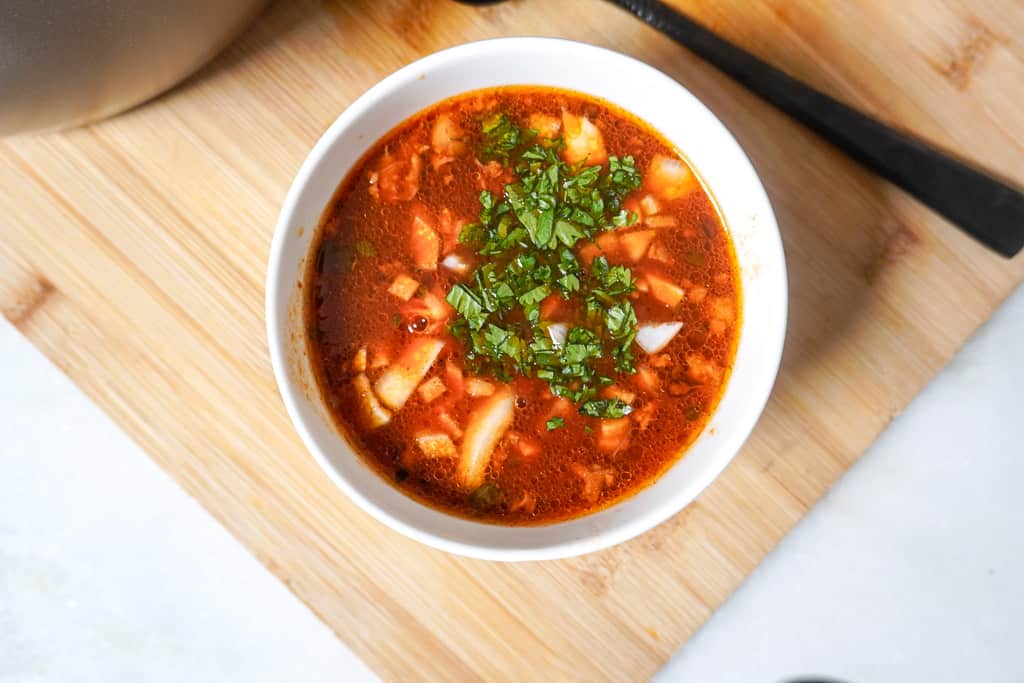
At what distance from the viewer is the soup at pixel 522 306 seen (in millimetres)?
1905

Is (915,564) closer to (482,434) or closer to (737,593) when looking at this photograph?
(737,593)

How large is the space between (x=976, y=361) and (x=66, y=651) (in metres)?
2.73

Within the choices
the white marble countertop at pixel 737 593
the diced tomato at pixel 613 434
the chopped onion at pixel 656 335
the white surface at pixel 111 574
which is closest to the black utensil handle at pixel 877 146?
the white marble countertop at pixel 737 593

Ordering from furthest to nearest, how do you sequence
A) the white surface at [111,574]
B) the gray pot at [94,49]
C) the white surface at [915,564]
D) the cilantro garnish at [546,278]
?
the white surface at [111,574] < the white surface at [915,564] < the cilantro garnish at [546,278] < the gray pot at [94,49]

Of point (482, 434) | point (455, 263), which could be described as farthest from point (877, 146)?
point (482, 434)

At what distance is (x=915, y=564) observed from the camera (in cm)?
235

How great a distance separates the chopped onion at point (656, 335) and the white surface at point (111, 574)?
1.28m

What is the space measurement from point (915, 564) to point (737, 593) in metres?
0.49

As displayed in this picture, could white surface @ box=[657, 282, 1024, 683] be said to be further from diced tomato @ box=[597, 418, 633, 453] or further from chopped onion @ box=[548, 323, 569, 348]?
chopped onion @ box=[548, 323, 569, 348]

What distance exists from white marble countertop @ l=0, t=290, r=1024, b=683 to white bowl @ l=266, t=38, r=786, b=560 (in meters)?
0.73

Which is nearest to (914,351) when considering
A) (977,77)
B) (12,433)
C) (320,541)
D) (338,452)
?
(977,77)

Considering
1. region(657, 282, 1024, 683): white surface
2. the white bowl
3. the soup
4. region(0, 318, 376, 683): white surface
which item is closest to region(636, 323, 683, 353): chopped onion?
the soup

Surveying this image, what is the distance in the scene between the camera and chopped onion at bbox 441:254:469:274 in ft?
6.27

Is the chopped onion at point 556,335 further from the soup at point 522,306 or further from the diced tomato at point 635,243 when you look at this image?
the diced tomato at point 635,243
